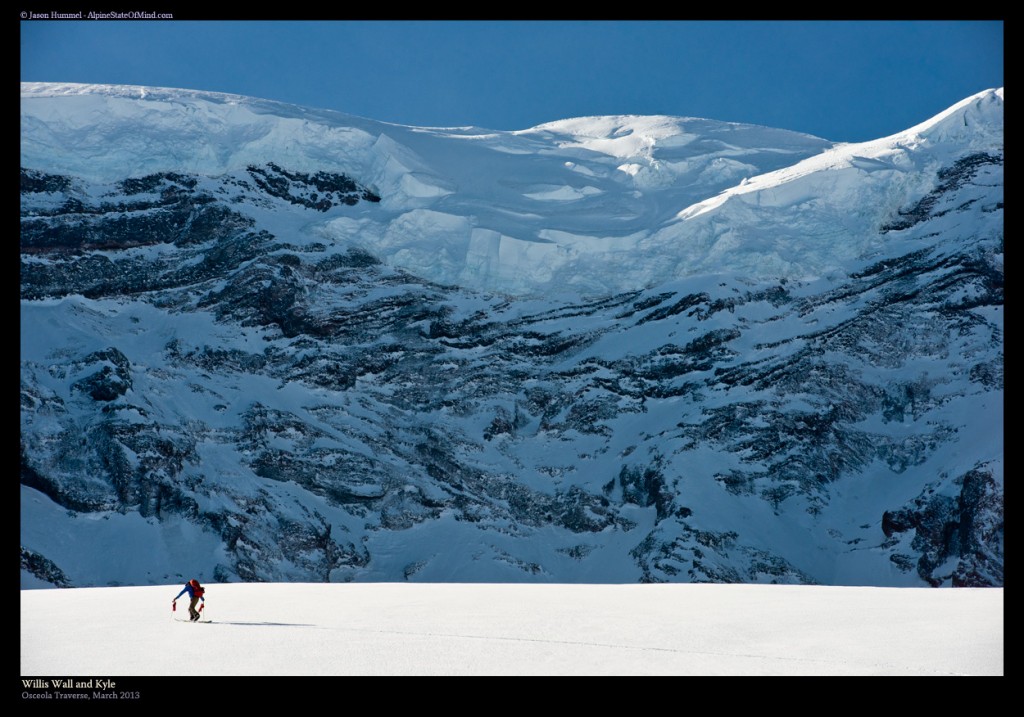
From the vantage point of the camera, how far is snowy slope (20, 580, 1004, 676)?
23422 millimetres

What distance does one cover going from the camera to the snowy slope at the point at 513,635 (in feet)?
76.8

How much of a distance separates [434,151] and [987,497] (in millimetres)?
65619

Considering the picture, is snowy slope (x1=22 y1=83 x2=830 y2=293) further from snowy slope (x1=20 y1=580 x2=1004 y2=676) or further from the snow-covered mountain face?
snowy slope (x1=20 y1=580 x2=1004 y2=676)

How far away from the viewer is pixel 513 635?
28.5 metres

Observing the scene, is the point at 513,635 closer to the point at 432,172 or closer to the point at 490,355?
the point at 490,355

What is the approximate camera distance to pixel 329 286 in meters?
107

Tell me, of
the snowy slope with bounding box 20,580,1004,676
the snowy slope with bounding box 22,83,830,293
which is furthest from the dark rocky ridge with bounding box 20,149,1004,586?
the snowy slope with bounding box 20,580,1004,676

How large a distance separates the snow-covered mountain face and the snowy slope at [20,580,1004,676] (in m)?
46.3

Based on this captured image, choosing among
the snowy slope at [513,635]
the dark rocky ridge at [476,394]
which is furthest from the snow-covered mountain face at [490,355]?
the snowy slope at [513,635]

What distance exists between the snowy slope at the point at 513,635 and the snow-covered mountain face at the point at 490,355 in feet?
152

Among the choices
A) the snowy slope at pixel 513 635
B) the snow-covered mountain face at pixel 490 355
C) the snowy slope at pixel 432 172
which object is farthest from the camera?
the snowy slope at pixel 432 172

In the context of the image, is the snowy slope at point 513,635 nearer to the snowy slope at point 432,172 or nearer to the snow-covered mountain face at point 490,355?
the snow-covered mountain face at point 490,355

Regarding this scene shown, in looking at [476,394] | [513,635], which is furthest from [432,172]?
[513,635]
